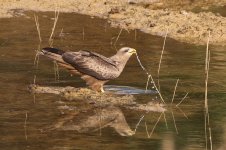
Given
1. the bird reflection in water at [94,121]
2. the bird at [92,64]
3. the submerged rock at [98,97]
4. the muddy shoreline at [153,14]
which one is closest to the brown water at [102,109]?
the bird reflection in water at [94,121]

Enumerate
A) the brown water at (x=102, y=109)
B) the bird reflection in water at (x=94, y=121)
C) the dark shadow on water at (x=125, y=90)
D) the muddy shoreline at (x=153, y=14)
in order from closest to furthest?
the brown water at (x=102, y=109), the bird reflection in water at (x=94, y=121), the dark shadow on water at (x=125, y=90), the muddy shoreline at (x=153, y=14)

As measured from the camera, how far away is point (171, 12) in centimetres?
Result: 2231

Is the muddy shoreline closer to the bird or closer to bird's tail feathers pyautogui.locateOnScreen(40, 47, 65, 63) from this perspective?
the bird

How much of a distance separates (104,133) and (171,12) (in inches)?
480

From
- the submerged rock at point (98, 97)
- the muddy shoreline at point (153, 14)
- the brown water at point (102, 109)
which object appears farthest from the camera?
the muddy shoreline at point (153, 14)

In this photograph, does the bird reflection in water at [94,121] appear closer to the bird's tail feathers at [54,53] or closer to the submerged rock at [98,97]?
the submerged rock at [98,97]

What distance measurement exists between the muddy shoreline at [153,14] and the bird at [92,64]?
6032 mm

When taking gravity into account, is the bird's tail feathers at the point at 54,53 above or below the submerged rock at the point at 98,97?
above

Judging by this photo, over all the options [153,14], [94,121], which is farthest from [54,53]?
[153,14]

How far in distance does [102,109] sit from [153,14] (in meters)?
10.6

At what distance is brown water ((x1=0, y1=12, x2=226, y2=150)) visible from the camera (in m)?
10.1

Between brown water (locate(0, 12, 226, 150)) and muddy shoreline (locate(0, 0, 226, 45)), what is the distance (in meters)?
0.84

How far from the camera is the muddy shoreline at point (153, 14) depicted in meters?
19.8

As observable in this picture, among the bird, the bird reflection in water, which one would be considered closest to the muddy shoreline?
the bird
